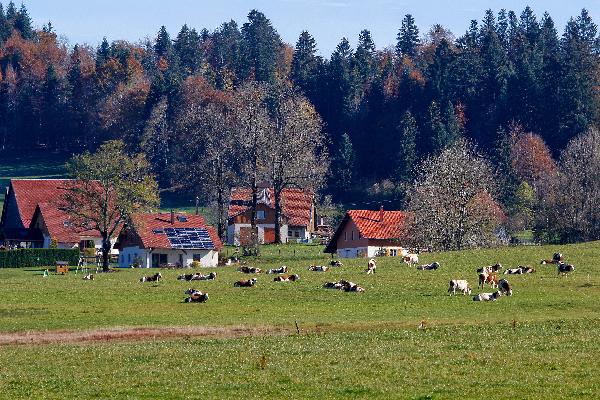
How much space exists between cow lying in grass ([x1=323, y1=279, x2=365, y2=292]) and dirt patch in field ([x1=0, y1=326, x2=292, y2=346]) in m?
14.1

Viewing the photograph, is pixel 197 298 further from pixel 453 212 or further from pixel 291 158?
pixel 291 158

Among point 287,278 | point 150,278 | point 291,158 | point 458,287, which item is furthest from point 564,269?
point 291,158

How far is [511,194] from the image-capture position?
436ft

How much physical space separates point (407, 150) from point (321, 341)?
377ft

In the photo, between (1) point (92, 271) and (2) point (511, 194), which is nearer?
(1) point (92, 271)

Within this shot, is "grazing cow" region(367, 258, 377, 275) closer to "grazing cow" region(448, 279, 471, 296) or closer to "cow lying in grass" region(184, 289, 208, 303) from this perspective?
"grazing cow" region(448, 279, 471, 296)

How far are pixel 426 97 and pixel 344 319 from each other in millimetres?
126948

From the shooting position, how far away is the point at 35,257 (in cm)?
9394

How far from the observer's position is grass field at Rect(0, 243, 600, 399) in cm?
2733

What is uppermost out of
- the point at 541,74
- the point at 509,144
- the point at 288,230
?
the point at 541,74

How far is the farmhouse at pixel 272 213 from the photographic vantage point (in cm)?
13200

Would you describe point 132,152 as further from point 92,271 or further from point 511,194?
point 92,271

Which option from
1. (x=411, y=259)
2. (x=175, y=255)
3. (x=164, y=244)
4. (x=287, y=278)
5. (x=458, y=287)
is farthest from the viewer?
(x=175, y=255)

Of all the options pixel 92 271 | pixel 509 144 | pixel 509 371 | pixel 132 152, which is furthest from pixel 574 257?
pixel 132 152
